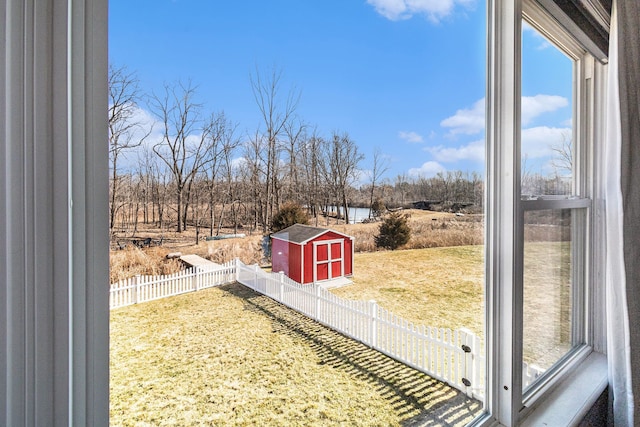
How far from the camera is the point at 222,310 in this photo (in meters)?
0.64

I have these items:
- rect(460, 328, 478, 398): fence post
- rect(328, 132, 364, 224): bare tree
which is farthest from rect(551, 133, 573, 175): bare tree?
rect(328, 132, 364, 224): bare tree

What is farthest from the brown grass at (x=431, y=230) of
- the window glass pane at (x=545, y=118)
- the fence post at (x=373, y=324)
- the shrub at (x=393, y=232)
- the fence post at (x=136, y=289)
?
the fence post at (x=136, y=289)

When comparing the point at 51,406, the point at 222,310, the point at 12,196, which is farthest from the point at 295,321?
the point at 12,196

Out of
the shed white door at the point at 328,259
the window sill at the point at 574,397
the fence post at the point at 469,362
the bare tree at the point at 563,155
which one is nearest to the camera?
the shed white door at the point at 328,259

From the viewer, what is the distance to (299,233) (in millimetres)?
729

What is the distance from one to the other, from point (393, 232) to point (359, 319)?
0.83ft

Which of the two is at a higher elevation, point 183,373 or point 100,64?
point 100,64

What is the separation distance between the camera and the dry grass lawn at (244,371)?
1.72ft

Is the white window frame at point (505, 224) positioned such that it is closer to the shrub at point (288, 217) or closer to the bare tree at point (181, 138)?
the shrub at point (288, 217)

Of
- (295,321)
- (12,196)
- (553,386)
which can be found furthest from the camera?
(553,386)

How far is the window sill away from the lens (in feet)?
3.59

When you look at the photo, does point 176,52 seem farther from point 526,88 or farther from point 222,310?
point 526,88

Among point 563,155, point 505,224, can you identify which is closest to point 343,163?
point 505,224

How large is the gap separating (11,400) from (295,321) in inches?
18.7
